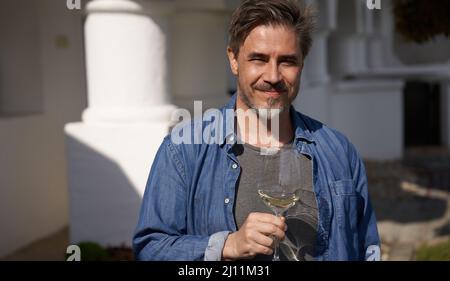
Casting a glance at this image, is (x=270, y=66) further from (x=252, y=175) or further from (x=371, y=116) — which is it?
(x=371, y=116)

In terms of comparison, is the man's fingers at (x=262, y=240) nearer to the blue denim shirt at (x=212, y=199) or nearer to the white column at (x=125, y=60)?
the blue denim shirt at (x=212, y=199)

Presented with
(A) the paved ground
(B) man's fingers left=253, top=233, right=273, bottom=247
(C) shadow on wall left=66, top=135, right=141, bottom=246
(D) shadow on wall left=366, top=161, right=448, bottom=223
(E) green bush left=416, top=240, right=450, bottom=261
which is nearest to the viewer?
(B) man's fingers left=253, top=233, right=273, bottom=247

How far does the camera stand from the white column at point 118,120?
5.21 m

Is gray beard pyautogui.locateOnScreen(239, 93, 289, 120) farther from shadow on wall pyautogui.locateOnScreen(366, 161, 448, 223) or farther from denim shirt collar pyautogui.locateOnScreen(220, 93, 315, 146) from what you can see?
shadow on wall pyautogui.locateOnScreen(366, 161, 448, 223)

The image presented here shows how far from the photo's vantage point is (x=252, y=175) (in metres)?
2.13

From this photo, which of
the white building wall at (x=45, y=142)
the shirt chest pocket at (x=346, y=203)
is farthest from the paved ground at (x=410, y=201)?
the shirt chest pocket at (x=346, y=203)

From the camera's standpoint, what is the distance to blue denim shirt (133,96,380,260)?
6.78 feet

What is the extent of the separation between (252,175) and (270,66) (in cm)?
35

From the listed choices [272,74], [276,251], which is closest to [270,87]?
[272,74]

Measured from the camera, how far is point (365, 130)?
1312 centimetres

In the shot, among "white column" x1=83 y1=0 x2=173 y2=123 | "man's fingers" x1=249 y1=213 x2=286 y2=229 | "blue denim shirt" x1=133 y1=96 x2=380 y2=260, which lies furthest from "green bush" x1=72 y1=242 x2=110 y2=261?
"man's fingers" x1=249 y1=213 x2=286 y2=229

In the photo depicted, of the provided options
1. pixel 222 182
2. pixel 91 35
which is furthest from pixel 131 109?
pixel 222 182

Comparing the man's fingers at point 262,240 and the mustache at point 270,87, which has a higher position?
the mustache at point 270,87

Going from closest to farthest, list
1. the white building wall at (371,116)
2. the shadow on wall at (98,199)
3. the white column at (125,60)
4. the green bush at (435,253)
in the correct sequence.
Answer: the white column at (125,60), the shadow on wall at (98,199), the green bush at (435,253), the white building wall at (371,116)
